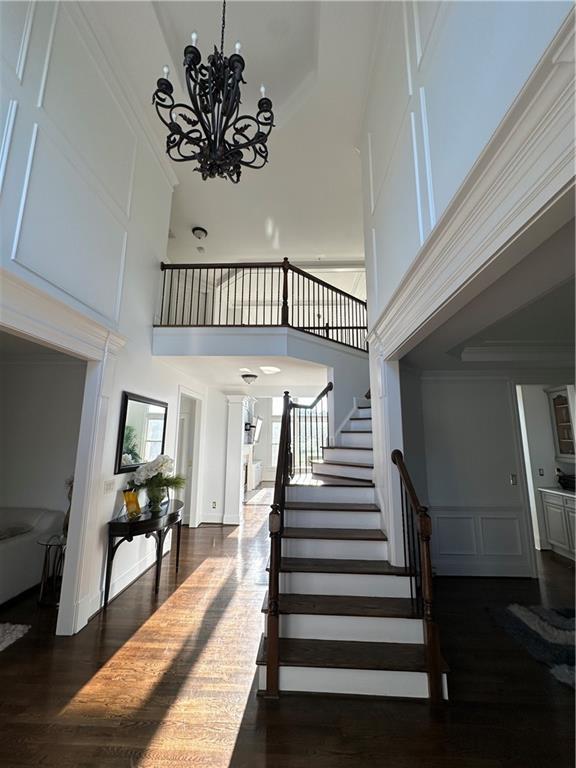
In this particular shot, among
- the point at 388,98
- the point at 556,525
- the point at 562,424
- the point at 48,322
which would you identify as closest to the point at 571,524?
the point at 556,525

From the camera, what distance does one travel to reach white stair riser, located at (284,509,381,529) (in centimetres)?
316

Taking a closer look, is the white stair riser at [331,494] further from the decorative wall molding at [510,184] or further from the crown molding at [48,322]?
the crown molding at [48,322]

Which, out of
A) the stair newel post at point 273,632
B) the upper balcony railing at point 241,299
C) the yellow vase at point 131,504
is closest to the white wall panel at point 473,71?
the stair newel post at point 273,632

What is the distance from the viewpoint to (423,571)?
2.27 meters

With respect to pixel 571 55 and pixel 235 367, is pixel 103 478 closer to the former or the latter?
pixel 235 367

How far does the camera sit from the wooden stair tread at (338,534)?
2.90 meters

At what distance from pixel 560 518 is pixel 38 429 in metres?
7.13

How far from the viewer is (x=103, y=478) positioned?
324cm

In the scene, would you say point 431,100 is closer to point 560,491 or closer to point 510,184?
point 510,184

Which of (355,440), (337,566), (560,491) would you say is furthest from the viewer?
(560,491)

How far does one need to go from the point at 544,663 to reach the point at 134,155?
5.93 meters

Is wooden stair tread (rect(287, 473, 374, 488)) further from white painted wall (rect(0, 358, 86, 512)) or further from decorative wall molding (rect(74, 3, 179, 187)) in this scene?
decorative wall molding (rect(74, 3, 179, 187))

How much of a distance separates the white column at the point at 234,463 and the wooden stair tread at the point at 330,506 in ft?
10.4

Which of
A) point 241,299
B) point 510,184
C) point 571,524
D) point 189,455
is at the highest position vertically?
point 241,299
